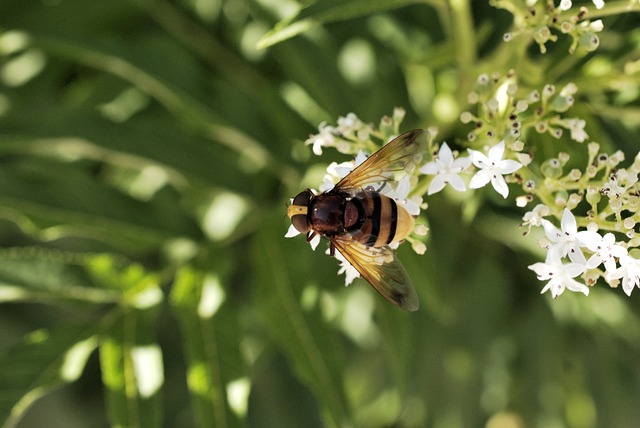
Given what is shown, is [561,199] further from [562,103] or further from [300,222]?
[300,222]

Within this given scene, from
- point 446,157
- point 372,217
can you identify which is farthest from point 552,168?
point 372,217

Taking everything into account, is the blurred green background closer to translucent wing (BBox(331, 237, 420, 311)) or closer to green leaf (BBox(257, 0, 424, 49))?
green leaf (BBox(257, 0, 424, 49))

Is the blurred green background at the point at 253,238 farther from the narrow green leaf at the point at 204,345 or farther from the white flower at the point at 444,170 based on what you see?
the white flower at the point at 444,170

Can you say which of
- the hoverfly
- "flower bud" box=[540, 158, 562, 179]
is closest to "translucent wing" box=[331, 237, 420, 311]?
the hoverfly

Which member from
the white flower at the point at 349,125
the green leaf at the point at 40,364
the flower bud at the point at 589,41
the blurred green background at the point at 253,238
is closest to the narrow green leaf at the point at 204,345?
the blurred green background at the point at 253,238

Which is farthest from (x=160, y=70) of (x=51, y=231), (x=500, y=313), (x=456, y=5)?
(x=500, y=313)

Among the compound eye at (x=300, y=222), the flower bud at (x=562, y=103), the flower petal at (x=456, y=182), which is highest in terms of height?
the compound eye at (x=300, y=222)

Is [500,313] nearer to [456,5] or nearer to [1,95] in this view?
[456,5]
